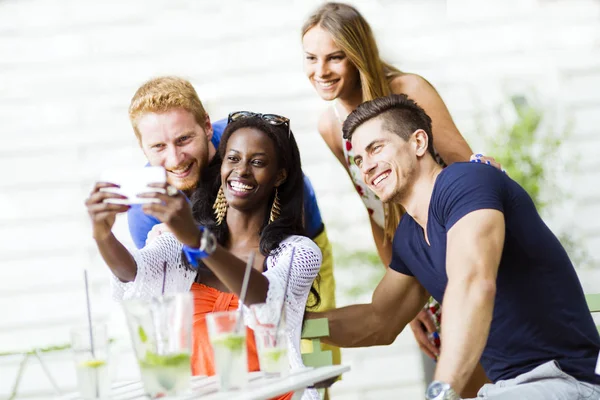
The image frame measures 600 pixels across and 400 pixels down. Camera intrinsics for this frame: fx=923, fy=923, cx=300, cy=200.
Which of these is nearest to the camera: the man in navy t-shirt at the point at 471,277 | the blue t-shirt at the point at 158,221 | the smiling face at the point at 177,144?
the man in navy t-shirt at the point at 471,277

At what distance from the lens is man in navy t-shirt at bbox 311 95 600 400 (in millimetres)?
2033

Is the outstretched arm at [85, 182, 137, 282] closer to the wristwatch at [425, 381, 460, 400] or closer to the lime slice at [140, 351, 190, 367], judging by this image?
the lime slice at [140, 351, 190, 367]

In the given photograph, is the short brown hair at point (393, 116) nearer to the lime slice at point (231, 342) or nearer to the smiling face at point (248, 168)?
the smiling face at point (248, 168)

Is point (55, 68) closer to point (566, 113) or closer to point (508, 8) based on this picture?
point (508, 8)

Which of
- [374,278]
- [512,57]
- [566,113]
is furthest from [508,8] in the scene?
[374,278]

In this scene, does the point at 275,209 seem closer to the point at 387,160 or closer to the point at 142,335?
the point at 387,160

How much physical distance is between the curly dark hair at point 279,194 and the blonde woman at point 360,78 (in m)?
0.48

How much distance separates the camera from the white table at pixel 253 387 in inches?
63.9

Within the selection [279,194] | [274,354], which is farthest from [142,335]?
[279,194]

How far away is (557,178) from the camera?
393 centimetres

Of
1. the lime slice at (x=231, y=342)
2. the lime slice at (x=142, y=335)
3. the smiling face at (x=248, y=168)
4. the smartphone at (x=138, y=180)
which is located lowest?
the lime slice at (x=231, y=342)

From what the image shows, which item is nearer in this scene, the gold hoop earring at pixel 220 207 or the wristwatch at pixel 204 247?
the wristwatch at pixel 204 247

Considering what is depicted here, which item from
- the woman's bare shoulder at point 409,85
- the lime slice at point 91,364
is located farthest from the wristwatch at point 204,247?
the woman's bare shoulder at point 409,85

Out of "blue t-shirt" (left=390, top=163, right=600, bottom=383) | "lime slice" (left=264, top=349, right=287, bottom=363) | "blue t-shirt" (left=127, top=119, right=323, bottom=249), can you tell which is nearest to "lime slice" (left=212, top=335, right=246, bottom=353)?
"lime slice" (left=264, top=349, right=287, bottom=363)
